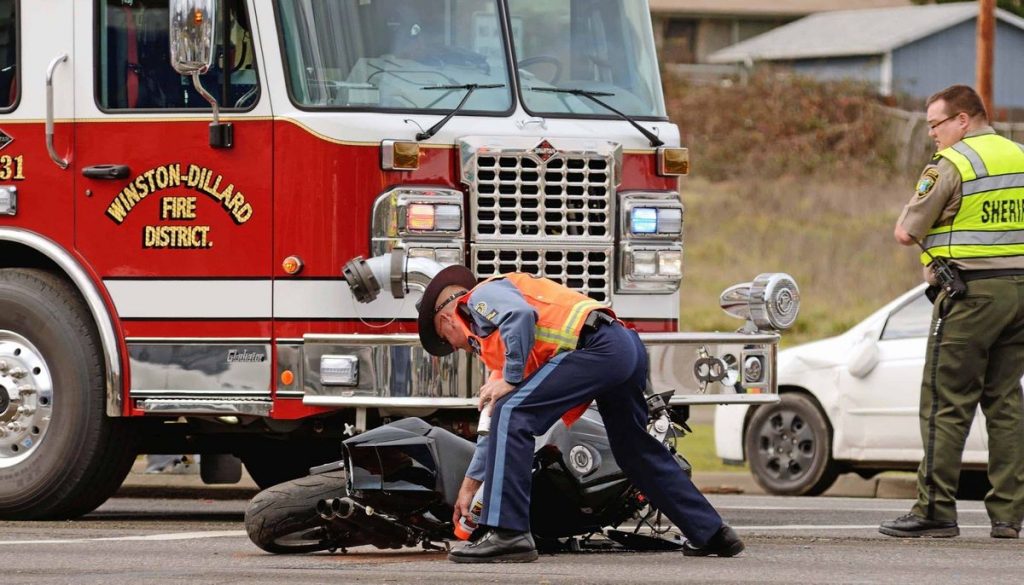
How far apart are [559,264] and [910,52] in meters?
42.1

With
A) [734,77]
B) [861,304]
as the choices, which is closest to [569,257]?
[861,304]

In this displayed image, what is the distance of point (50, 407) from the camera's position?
9.21 meters

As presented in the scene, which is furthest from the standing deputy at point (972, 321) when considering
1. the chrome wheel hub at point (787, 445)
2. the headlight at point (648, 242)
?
the chrome wheel hub at point (787, 445)

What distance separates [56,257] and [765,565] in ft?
12.2

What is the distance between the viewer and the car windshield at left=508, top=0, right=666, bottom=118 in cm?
948

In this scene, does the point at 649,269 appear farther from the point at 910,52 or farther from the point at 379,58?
the point at 910,52

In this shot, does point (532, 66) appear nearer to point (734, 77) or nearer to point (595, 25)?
point (595, 25)

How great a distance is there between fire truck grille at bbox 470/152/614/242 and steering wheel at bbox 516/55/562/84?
1.69 feet

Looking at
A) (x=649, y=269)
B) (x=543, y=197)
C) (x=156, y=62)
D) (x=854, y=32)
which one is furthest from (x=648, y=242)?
(x=854, y=32)

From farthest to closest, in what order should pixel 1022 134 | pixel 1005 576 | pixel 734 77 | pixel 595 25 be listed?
pixel 734 77, pixel 1022 134, pixel 595 25, pixel 1005 576

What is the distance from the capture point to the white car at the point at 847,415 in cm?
1248

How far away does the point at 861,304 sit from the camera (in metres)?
27.6

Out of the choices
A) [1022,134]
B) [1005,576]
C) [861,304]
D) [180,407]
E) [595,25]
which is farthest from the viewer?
[1022,134]

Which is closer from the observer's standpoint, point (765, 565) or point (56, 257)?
point (765, 565)
